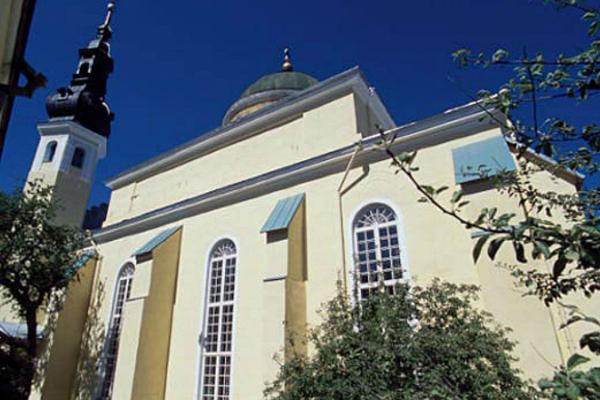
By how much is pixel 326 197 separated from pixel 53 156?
19338 mm

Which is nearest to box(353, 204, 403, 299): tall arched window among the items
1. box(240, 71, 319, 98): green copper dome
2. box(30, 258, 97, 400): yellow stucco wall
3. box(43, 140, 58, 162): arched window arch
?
box(240, 71, 319, 98): green copper dome

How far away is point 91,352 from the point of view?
51.8 feet

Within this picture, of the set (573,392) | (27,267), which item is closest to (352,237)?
(573,392)

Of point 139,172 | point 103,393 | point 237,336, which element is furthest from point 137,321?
point 139,172

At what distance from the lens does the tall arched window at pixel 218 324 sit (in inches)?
455

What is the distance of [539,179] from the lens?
29.7 feet

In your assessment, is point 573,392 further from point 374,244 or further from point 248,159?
point 248,159

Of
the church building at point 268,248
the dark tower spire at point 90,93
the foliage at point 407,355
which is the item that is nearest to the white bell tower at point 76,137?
the dark tower spire at point 90,93

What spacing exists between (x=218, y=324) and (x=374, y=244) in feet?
19.6

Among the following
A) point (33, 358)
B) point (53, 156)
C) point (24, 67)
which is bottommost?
point (33, 358)

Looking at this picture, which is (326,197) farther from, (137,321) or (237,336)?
A: (137,321)

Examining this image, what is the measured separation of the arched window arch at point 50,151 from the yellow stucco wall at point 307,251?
34.7ft

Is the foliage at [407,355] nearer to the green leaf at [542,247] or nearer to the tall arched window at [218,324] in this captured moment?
the green leaf at [542,247]

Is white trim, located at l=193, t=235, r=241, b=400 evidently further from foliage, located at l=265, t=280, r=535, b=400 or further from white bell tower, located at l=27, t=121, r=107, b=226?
white bell tower, located at l=27, t=121, r=107, b=226
